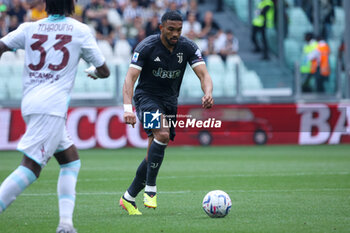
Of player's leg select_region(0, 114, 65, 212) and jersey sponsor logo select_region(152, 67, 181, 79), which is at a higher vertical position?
jersey sponsor logo select_region(152, 67, 181, 79)

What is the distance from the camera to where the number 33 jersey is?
5.82 metres

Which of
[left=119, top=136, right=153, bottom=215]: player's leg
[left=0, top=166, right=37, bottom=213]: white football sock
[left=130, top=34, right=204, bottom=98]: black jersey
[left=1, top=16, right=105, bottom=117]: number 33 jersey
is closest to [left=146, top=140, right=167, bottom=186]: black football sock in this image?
[left=119, top=136, right=153, bottom=215]: player's leg

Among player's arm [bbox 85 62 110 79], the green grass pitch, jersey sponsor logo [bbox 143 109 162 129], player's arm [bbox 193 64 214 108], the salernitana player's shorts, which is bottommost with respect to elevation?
the green grass pitch

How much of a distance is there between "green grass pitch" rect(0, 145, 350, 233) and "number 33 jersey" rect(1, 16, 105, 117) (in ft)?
4.79

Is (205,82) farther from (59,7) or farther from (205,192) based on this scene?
(59,7)

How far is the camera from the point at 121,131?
18547 mm

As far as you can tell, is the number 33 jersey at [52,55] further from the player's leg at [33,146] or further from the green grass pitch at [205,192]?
the green grass pitch at [205,192]

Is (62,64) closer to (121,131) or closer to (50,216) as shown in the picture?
(50,216)

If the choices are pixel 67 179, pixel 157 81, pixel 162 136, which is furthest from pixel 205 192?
pixel 67 179

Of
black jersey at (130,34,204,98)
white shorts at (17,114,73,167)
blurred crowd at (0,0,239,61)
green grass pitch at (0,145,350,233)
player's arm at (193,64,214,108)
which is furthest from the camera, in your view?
blurred crowd at (0,0,239,61)

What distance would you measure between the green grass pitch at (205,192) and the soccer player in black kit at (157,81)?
0.37 meters

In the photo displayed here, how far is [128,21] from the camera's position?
69.4 feet

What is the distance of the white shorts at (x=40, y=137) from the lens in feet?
18.8

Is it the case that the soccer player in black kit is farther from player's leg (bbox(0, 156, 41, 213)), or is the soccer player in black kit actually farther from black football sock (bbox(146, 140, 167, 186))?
player's leg (bbox(0, 156, 41, 213))
